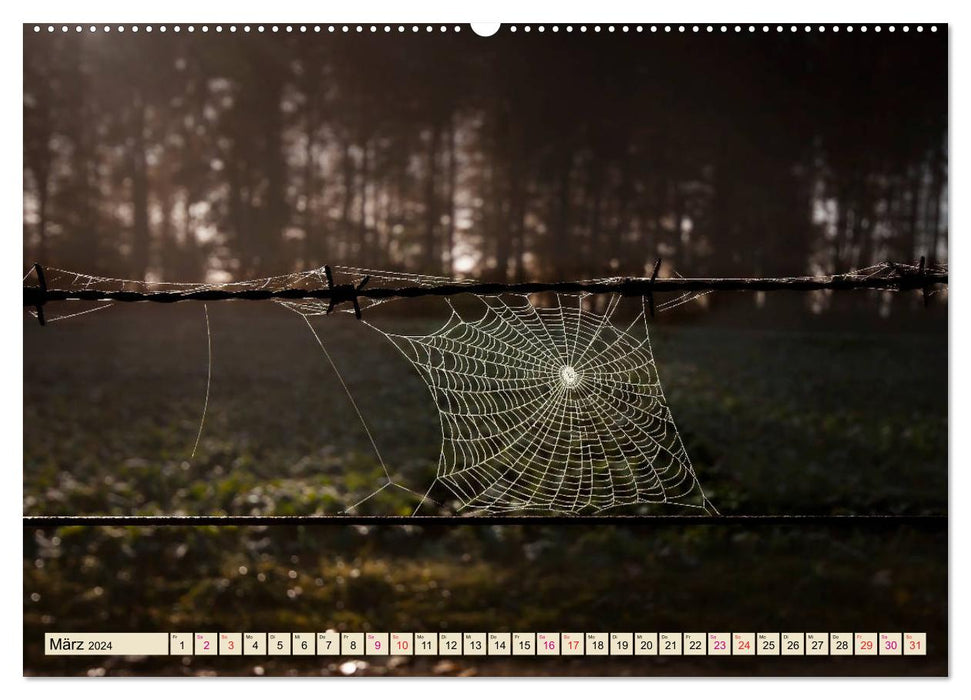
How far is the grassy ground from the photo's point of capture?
11.3 feet

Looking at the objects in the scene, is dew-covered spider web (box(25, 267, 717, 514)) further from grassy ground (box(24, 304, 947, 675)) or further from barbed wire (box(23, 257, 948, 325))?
barbed wire (box(23, 257, 948, 325))

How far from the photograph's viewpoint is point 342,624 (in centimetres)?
Answer: 338

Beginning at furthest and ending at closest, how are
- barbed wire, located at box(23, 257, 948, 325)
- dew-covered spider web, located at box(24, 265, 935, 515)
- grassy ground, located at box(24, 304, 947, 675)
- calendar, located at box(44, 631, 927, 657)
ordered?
1. grassy ground, located at box(24, 304, 947, 675)
2. dew-covered spider web, located at box(24, 265, 935, 515)
3. calendar, located at box(44, 631, 927, 657)
4. barbed wire, located at box(23, 257, 948, 325)

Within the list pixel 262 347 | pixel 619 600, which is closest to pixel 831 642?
pixel 619 600

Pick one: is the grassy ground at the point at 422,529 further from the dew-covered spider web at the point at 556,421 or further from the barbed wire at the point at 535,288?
the barbed wire at the point at 535,288

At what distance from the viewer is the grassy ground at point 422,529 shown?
3436 millimetres

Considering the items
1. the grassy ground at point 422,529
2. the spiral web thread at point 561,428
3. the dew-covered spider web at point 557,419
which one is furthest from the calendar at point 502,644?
the spiral web thread at point 561,428

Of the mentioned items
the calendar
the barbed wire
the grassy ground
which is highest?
the barbed wire

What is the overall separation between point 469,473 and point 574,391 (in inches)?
32.2

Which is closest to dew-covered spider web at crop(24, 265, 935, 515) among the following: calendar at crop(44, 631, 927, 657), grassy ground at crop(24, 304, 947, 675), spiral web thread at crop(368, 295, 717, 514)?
spiral web thread at crop(368, 295, 717, 514)

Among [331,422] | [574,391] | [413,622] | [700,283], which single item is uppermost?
[700,283]

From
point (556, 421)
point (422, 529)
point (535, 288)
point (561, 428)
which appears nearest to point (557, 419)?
point (556, 421)

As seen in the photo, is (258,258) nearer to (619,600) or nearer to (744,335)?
(619,600)

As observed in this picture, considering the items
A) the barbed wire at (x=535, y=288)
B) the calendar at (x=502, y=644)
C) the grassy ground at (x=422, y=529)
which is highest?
the barbed wire at (x=535, y=288)
